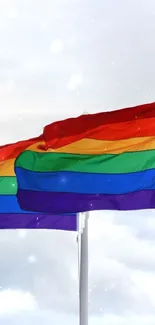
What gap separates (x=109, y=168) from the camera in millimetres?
10312

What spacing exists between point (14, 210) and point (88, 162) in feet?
7.55

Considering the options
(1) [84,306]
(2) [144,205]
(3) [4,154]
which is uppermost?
(3) [4,154]

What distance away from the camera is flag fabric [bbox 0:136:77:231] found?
11750 mm

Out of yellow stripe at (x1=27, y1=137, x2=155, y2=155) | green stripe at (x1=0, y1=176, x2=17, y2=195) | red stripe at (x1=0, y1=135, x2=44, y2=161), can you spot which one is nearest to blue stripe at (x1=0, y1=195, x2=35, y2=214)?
green stripe at (x1=0, y1=176, x2=17, y2=195)

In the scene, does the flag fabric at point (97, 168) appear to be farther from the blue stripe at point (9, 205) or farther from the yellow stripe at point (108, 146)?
the blue stripe at point (9, 205)

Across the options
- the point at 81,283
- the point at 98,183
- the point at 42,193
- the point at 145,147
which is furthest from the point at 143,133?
the point at 81,283

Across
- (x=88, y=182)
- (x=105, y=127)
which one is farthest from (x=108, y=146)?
(x=88, y=182)

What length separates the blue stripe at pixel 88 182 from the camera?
399 inches

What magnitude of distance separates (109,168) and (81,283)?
1.79 meters

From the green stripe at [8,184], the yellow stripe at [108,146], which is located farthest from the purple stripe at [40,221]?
the yellow stripe at [108,146]

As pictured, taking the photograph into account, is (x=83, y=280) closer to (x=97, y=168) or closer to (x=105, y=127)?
(x=97, y=168)

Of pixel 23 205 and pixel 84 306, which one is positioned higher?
pixel 23 205

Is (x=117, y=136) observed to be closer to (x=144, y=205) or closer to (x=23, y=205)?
(x=144, y=205)

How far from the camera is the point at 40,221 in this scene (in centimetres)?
1226
